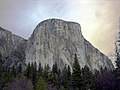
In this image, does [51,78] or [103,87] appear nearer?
[103,87]

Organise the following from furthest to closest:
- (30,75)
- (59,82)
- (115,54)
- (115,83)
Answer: (30,75), (59,82), (115,83), (115,54)

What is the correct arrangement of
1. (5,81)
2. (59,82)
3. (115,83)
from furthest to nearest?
(59,82) < (5,81) < (115,83)

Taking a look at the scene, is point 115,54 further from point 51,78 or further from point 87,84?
point 51,78

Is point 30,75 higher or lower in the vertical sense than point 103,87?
higher

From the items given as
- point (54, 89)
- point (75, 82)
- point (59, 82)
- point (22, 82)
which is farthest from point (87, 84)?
point (59, 82)

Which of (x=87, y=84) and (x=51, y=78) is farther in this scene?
(x=51, y=78)

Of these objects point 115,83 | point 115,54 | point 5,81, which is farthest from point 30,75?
point 115,54

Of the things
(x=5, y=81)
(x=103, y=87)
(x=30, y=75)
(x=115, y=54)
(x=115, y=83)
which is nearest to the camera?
(x=115, y=54)

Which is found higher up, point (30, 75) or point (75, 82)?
point (30, 75)

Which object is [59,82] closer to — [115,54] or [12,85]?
[12,85]

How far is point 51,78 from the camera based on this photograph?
8281cm

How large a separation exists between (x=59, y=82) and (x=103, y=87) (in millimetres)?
17510

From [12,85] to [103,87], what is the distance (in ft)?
64.3

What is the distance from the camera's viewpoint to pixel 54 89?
68.2m
